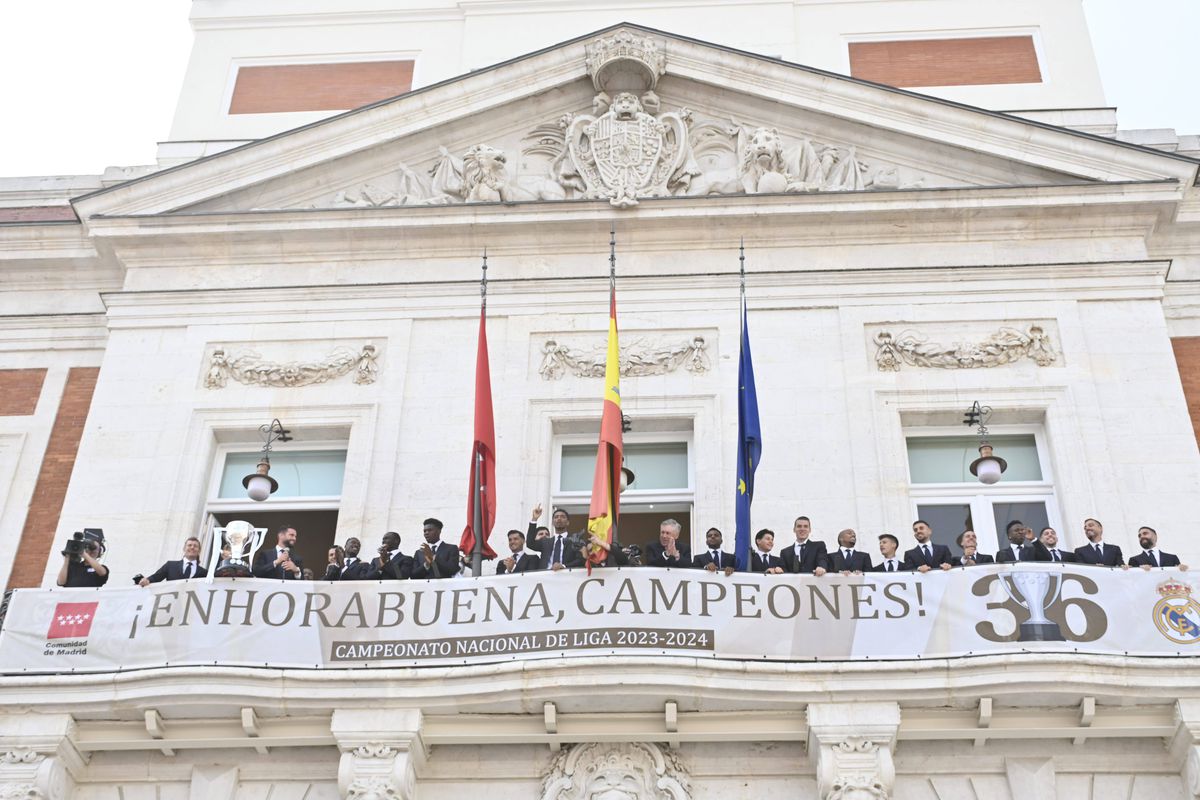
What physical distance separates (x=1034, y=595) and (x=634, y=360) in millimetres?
4783

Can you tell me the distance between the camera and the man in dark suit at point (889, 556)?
12.9 metres

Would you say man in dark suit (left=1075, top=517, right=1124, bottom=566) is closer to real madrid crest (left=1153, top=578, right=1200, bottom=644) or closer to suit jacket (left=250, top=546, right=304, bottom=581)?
real madrid crest (left=1153, top=578, right=1200, bottom=644)

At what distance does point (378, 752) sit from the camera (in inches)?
481

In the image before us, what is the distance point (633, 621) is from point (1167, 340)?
6.36 m

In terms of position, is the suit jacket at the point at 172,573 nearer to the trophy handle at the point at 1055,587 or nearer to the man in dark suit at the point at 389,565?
the man in dark suit at the point at 389,565

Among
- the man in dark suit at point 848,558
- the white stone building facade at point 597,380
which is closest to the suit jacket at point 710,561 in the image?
the man in dark suit at point 848,558

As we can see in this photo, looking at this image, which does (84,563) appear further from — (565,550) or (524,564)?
(565,550)

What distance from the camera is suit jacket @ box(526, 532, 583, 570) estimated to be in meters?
12.9

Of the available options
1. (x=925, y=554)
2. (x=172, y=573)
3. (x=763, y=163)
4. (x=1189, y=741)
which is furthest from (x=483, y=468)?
(x=1189, y=741)

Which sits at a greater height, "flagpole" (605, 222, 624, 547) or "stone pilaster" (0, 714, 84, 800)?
"flagpole" (605, 222, 624, 547)

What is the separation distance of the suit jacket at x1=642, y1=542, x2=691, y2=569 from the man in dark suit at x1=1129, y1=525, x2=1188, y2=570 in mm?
3517

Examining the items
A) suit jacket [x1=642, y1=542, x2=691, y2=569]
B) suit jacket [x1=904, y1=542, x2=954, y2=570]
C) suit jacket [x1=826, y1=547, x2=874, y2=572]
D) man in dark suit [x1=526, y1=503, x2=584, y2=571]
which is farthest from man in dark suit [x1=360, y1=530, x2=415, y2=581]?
suit jacket [x1=904, y1=542, x2=954, y2=570]

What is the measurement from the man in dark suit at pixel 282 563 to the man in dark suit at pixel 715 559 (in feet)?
10.4

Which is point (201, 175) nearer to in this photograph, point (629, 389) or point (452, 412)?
point (452, 412)
